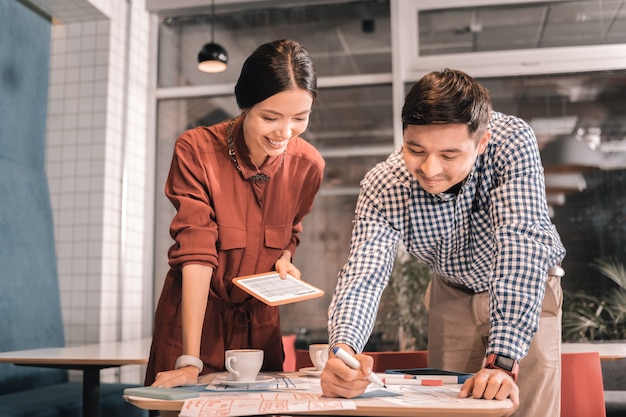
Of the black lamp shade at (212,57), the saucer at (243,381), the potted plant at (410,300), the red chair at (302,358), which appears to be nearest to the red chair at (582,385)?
the red chair at (302,358)

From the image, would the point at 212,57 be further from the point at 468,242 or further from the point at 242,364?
the point at 242,364

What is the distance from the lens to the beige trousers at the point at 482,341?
1618 millimetres

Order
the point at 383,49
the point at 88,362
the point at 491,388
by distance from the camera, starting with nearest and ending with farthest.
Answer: the point at 491,388
the point at 88,362
the point at 383,49

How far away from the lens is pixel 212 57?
4359 millimetres

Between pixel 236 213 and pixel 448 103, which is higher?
pixel 448 103

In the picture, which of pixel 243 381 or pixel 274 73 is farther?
pixel 274 73

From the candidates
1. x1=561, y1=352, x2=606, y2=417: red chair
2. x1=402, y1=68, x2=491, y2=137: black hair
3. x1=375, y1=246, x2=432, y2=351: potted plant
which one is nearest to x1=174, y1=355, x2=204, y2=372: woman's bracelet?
x1=402, y1=68, x2=491, y2=137: black hair

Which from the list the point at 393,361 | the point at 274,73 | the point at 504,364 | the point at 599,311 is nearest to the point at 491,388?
the point at 504,364

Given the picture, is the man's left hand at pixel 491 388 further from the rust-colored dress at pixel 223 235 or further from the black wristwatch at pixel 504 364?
the rust-colored dress at pixel 223 235

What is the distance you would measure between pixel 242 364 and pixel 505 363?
0.53 m

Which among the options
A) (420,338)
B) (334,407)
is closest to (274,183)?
(334,407)

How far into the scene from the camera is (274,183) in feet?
5.72

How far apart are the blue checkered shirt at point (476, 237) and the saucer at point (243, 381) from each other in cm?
17

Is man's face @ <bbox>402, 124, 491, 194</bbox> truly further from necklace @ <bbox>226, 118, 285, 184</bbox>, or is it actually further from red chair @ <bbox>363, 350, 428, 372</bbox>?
red chair @ <bbox>363, 350, 428, 372</bbox>
